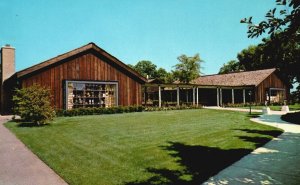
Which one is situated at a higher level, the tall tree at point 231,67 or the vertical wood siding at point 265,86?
the tall tree at point 231,67

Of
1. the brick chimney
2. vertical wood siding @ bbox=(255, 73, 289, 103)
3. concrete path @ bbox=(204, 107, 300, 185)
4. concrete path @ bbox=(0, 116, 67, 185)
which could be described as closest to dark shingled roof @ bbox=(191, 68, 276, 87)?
vertical wood siding @ bbox=(255, 73, 289, 103)

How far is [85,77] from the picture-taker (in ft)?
67.9

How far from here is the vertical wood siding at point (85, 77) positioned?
1916 centimetres

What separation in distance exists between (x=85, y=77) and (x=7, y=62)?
27.5 ft

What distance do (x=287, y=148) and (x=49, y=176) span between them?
23.7ft

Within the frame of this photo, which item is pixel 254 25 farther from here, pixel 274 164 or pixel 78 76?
pixel 78 76

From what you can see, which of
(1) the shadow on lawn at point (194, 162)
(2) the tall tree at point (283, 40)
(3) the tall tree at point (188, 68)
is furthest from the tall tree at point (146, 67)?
(2) the tall tree at point (283, 40)

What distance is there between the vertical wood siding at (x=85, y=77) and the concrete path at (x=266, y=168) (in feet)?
51.2

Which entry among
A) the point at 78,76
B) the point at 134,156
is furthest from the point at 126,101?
the point at 134,156

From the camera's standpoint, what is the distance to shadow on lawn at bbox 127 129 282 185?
5390mm

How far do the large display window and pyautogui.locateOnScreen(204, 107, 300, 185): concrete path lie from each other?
15459 millimetres

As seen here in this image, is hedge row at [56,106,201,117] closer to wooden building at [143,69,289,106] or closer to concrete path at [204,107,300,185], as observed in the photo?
wooden building at [143,69,289,106]

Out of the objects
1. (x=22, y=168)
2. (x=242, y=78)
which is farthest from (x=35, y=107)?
(x=242, y=78)

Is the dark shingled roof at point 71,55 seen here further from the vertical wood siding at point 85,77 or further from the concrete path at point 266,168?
the concrete path at point 266,168
